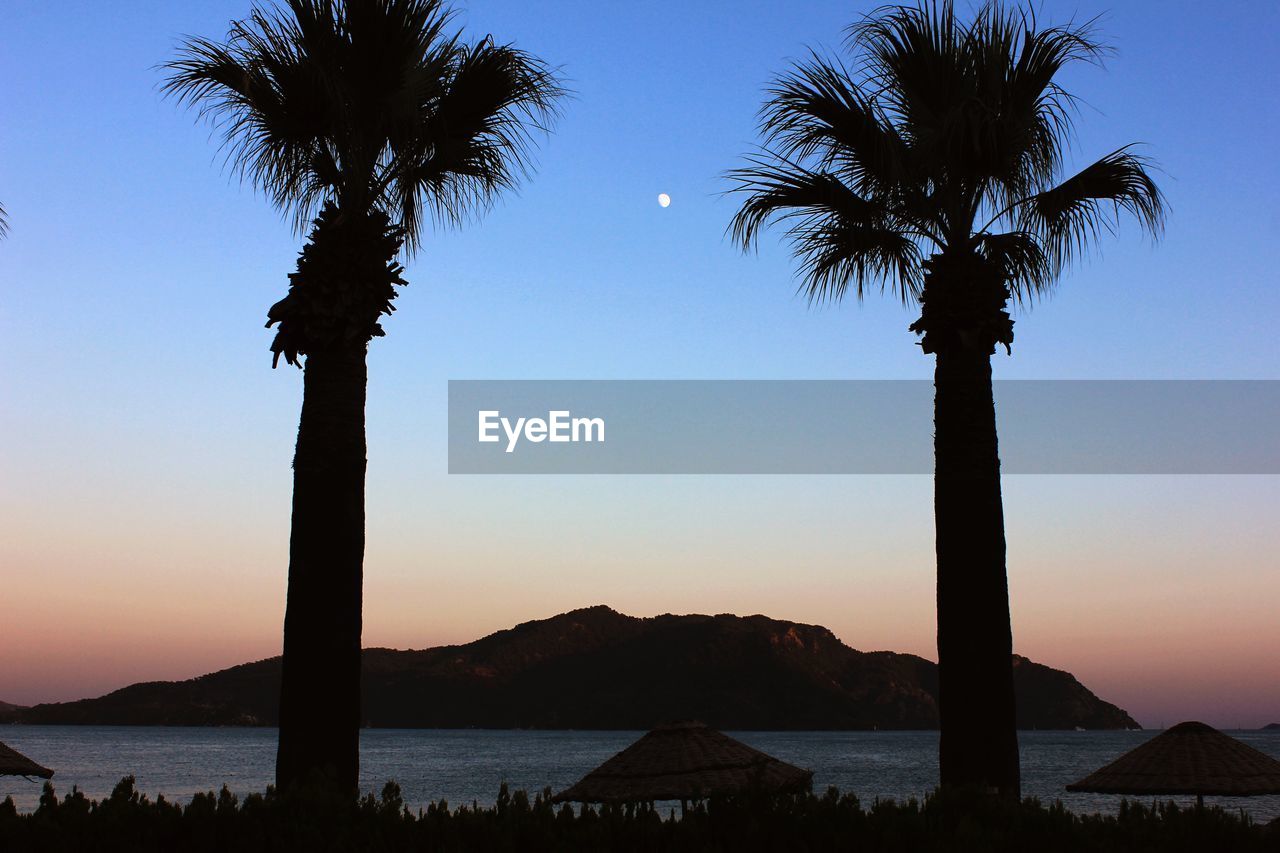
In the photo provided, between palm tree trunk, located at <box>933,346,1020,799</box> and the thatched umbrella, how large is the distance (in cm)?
636

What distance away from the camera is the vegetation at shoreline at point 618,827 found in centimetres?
654

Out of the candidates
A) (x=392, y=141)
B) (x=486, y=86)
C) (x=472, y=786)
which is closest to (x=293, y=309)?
(x=392, y=141)

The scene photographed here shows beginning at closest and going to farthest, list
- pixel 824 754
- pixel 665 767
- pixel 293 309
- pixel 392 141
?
pixel 293 309
pixel 392 141
pixel 665 767
pixel 824 754

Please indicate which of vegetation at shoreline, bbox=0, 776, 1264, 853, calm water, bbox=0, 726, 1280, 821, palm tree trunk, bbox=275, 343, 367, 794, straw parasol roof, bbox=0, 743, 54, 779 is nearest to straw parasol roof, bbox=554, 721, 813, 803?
palm tree trunk, bbox=275, 343, 367, 794

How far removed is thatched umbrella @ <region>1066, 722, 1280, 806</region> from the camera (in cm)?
1773

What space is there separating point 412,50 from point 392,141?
1.01 m

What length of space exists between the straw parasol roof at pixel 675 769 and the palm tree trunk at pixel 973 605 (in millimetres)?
4234

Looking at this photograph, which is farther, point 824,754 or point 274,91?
point 824,754

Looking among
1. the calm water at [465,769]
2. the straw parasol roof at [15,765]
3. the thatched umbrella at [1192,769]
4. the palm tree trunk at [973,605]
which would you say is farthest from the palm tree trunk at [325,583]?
the calm water at [465,769]

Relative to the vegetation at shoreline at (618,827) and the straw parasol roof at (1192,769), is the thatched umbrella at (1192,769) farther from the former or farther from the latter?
the vegetation at shoreline at (618,827)

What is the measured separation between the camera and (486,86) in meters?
13.4

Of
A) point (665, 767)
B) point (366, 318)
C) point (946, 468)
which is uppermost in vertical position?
point (366, 318)

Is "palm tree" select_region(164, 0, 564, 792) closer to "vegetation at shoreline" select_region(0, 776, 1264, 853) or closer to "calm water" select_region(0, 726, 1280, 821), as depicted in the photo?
"vegetation at shoreline" select_region(0, 776, 1264, 853)

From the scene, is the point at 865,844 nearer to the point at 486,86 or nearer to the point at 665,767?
the point at 486,86
